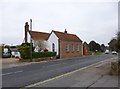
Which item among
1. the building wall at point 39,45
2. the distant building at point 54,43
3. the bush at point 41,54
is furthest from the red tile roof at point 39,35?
the bush at point 41,54

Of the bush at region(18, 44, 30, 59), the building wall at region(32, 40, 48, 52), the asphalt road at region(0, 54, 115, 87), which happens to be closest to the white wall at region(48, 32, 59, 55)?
the building wall at region(32, 40, 48, 52)

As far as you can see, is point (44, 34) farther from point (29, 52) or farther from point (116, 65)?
point (116, 65)

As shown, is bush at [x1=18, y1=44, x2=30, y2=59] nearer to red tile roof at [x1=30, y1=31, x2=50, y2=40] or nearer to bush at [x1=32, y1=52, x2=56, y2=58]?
bush at [x1=32, y1=52, x2=56, y2=58]

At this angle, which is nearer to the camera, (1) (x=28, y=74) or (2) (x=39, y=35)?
(1) (x=28, y=74)

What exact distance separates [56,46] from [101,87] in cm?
5066

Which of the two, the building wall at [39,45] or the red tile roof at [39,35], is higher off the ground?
the red tile roof at [39,35]

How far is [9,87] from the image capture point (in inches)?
529

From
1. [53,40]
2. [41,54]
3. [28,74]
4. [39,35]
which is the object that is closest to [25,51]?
[41,54]

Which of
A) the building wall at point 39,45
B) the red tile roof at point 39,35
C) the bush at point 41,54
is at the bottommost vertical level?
the bush at point 41,54

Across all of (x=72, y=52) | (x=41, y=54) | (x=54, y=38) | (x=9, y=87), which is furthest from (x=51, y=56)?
(x=9, y=87)

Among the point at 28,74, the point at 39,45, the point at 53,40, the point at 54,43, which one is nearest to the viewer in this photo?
the point at 28,74

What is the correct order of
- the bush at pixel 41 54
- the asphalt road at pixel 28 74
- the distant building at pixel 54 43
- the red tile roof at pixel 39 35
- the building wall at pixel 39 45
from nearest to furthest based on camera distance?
the asphalt road at pixel 28 74
the bush at pixel 41 54
the distant building at pixel 54 43
the building wall at pixel 39 45
the red tile roof at pixel 39 35

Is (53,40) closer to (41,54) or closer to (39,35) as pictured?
(39,35)

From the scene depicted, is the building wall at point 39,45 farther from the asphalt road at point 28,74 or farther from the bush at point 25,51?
the asphalt road at point 28,74
